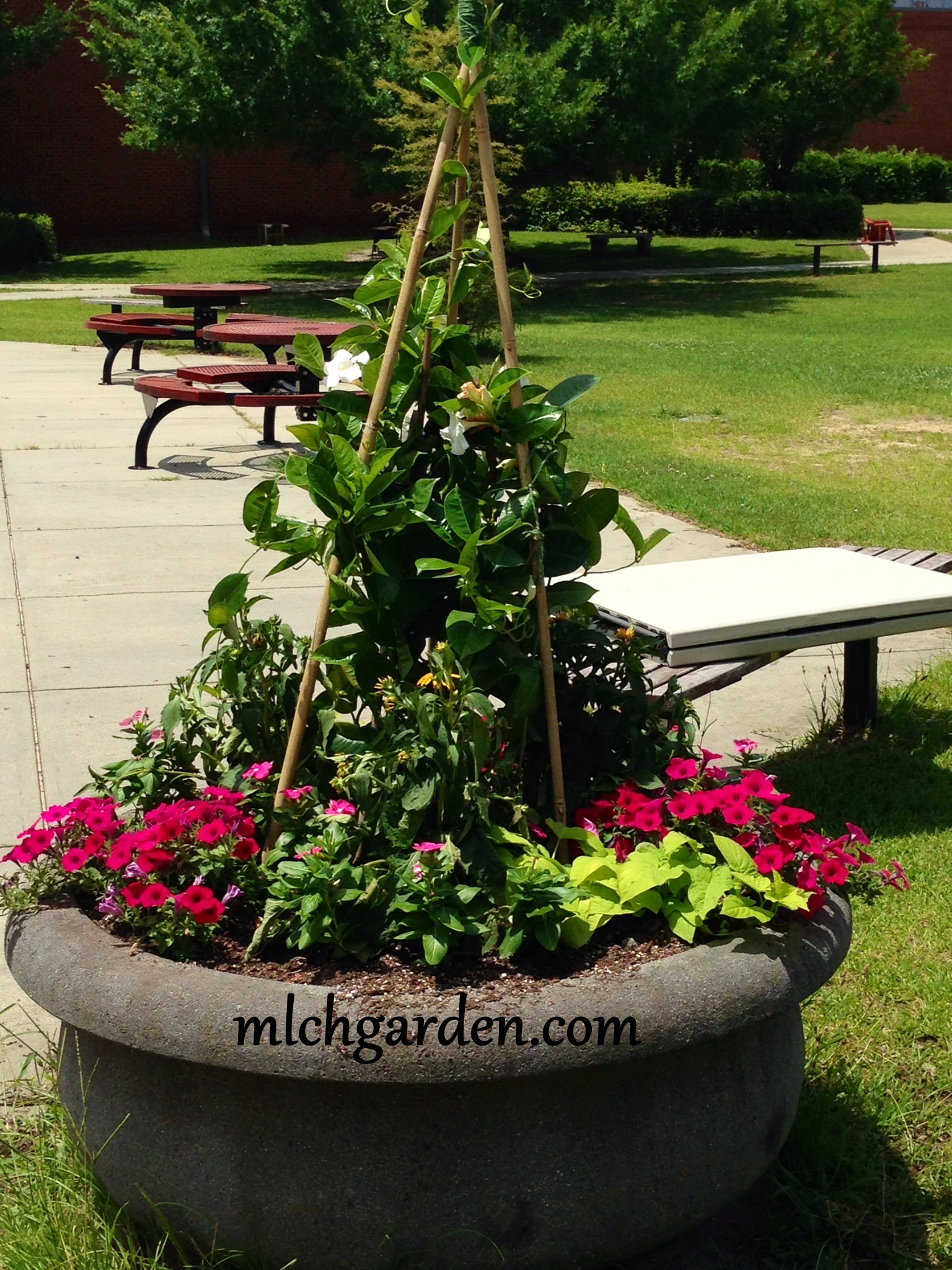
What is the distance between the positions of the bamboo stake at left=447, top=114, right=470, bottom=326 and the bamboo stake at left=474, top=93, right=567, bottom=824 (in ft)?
0.18

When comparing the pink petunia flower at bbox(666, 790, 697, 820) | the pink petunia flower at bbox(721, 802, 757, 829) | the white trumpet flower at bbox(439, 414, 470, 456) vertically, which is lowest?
the pink petunia flower at bbox(721, 802, 757, 829)

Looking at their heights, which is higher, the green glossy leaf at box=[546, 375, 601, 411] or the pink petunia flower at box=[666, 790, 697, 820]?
the green glossy leaf at box=[546, 375, 601, 411]

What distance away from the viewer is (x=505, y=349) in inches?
94.0

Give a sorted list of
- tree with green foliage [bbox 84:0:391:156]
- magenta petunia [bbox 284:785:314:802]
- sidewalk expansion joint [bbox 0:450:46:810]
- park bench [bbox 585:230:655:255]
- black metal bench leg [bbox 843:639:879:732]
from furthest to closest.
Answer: park bench [bbox 585:230:655:255], tree with green foliage [bbox 84:0:391:156], black metal bench leg [bbox 843:639:879:732], sidewalk expansion joint [bbox 0:450:46:810], magenta petunia [bbox 284:785:314:802]

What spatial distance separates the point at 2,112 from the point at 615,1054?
111ft

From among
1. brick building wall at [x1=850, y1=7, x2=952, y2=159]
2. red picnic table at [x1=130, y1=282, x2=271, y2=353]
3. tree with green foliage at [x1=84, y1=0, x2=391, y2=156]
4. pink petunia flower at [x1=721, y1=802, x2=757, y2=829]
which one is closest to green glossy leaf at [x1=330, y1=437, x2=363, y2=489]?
pink petunia flower at [x1=721, y1=802, x2=757, y2=829]

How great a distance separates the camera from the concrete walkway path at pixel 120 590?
14.9 ft

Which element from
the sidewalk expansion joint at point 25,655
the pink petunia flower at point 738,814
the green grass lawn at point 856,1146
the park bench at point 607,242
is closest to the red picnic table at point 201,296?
the sidewalk expansion joint at point 25,655

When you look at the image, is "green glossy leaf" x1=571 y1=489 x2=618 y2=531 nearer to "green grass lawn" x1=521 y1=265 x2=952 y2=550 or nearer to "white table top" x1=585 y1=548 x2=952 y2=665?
"white table top" x1=585 y1=548 x2=952 y2=665

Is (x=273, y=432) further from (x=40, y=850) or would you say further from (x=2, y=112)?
(x=2, y=112)

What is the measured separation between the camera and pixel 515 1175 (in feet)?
6.43

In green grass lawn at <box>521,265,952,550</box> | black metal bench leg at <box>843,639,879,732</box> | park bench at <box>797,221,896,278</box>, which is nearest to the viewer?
black metal bench leg at <box>843,639,879,732</box>

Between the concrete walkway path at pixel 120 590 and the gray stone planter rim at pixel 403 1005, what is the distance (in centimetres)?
98

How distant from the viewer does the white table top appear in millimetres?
3797
